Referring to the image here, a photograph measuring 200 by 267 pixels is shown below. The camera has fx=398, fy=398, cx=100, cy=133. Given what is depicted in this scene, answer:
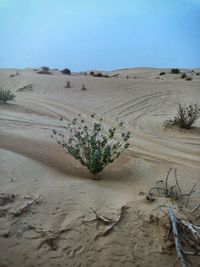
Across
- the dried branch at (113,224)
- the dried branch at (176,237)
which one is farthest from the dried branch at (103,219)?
the dried branch at (176,237)

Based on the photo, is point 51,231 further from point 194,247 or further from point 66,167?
point 66,167

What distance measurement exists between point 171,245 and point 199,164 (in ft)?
8.75

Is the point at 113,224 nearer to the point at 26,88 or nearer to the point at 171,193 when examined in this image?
the point at 171,193

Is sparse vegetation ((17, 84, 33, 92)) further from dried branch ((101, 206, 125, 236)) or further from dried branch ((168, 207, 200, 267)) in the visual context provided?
dried branch ((168, 207, 200, 267))

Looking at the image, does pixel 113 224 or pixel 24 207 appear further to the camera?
pixel 24 207

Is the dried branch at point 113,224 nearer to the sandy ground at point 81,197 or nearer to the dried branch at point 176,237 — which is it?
the sandy ground at point 81,197

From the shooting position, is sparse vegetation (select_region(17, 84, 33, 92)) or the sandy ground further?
sparse vegetation (select_region(17, 84, 33, 92))

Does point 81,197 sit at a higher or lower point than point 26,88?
lower

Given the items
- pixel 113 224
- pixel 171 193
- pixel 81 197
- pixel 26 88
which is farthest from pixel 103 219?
pixel 26 88

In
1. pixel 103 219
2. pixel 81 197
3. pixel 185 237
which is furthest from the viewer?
pixel 81 197

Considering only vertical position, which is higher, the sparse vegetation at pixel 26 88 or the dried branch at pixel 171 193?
the sparse vegetation at pixel 26 88

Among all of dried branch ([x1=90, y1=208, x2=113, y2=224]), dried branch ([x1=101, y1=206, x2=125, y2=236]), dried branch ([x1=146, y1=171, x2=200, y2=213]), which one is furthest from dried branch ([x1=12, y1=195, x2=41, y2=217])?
dried branch ([x1=146, y1=171, x2=200, y2=213])

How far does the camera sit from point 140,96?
1507cm

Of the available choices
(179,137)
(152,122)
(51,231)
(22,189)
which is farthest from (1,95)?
(51,231)
